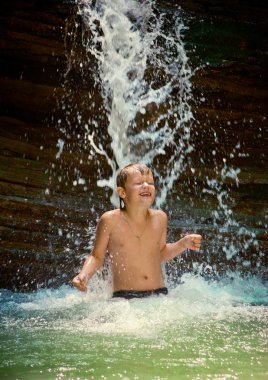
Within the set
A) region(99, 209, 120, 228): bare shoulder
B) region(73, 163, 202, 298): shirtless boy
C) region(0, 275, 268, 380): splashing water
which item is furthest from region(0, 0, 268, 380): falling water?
region(99, 209, 120, 228): bare shoulder

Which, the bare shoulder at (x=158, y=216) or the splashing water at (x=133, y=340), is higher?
the bare shoulder at (x=158, y=216)

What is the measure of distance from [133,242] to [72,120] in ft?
9.80

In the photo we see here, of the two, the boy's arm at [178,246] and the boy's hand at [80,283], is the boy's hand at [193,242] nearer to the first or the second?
the boy's arm at [178,246]

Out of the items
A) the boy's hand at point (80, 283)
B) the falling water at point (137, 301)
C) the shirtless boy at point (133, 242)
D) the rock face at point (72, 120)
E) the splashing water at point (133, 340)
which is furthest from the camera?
the rock face at point (72, 120)

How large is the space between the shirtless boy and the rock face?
1.71 m

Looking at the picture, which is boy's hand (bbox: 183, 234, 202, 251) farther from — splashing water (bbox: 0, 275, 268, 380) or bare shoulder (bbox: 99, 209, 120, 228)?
bare shoulder (bbox: 99, 209, 120, 228)

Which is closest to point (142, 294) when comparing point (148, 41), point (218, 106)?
point (218, 106)

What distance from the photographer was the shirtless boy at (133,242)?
14.6 ft

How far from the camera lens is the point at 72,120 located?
709 centimetres

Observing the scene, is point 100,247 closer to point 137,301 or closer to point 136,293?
point 136,293

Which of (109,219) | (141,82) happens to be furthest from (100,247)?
(141,82)

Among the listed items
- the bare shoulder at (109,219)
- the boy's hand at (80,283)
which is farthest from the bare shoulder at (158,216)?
the boy's hand at (80,283)

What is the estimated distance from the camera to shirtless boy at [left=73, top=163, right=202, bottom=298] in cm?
446

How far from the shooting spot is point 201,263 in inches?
251
